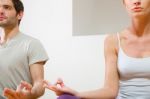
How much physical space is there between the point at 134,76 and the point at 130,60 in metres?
0.07

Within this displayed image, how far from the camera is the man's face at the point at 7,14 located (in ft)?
5.29

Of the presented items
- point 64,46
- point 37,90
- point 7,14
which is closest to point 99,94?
point 37,90

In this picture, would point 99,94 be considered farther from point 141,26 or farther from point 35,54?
point 35,54

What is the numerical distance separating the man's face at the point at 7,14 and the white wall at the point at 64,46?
423 millimetres

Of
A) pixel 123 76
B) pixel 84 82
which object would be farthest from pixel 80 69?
pixel 123 76

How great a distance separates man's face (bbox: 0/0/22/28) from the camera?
1.61m

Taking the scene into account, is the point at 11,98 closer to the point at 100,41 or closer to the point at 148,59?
the point at 148,59

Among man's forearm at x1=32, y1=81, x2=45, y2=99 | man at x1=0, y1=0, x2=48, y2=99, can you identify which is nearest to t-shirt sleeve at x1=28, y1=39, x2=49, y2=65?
man at x1=0, y1=0, x2=48, y2=99

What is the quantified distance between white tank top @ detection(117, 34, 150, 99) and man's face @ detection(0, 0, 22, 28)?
0.73 meters

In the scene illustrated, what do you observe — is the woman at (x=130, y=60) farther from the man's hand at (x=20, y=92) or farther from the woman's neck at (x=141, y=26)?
the man's hand at (x=20, y=92)

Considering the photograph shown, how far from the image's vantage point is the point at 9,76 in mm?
1553

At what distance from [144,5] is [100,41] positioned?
73 cm

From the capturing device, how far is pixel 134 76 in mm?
1146

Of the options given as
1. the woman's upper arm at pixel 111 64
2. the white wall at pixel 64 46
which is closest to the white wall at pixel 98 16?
the white wall at pixel 64 46
